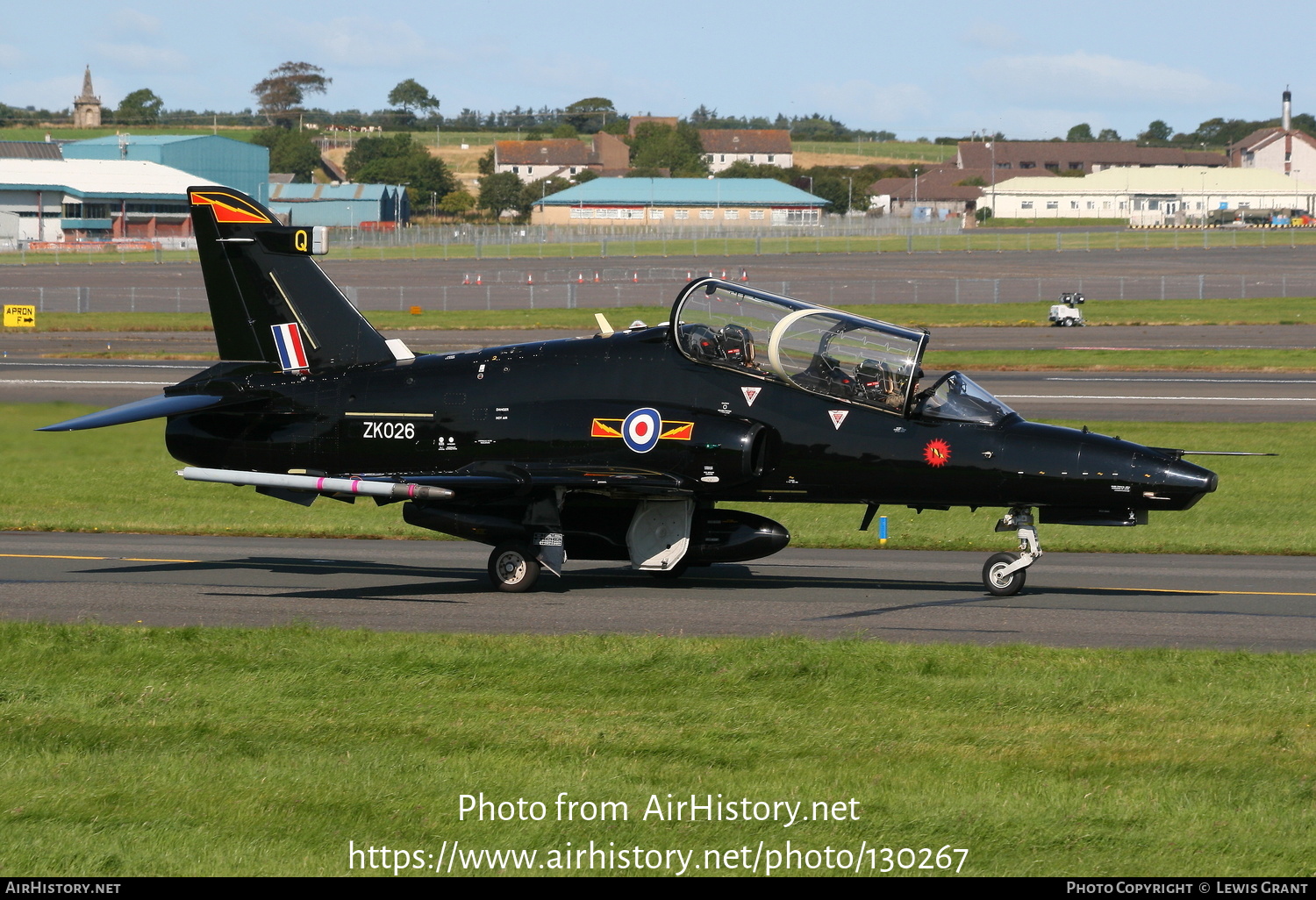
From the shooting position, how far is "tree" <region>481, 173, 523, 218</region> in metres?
195

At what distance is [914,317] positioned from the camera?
69.6 m

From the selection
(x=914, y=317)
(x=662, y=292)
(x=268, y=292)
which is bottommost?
(x=268, y=292)

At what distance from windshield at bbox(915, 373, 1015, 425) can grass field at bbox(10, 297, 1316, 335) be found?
47367 mm

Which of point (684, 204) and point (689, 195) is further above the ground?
point (689, 195)

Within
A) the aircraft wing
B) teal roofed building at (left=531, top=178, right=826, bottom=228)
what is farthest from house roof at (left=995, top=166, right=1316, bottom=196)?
the aircraft wing

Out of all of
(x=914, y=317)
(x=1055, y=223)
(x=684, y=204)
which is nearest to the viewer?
(x=914, y=317)

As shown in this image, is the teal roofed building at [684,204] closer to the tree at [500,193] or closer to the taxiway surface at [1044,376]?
the tree at [500,193]

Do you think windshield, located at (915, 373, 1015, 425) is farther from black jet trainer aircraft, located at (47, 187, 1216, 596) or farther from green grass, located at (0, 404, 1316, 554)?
green grass, located at (0, 404, 1316, 554)

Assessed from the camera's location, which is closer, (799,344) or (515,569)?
(799,344)

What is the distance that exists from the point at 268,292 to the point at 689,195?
155m

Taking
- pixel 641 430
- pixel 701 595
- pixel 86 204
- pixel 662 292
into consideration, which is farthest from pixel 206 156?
pixel 701 595

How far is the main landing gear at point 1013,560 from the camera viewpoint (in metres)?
17.0

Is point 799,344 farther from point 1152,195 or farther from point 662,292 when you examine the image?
point 1152,195

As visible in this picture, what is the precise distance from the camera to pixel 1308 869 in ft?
26.2
